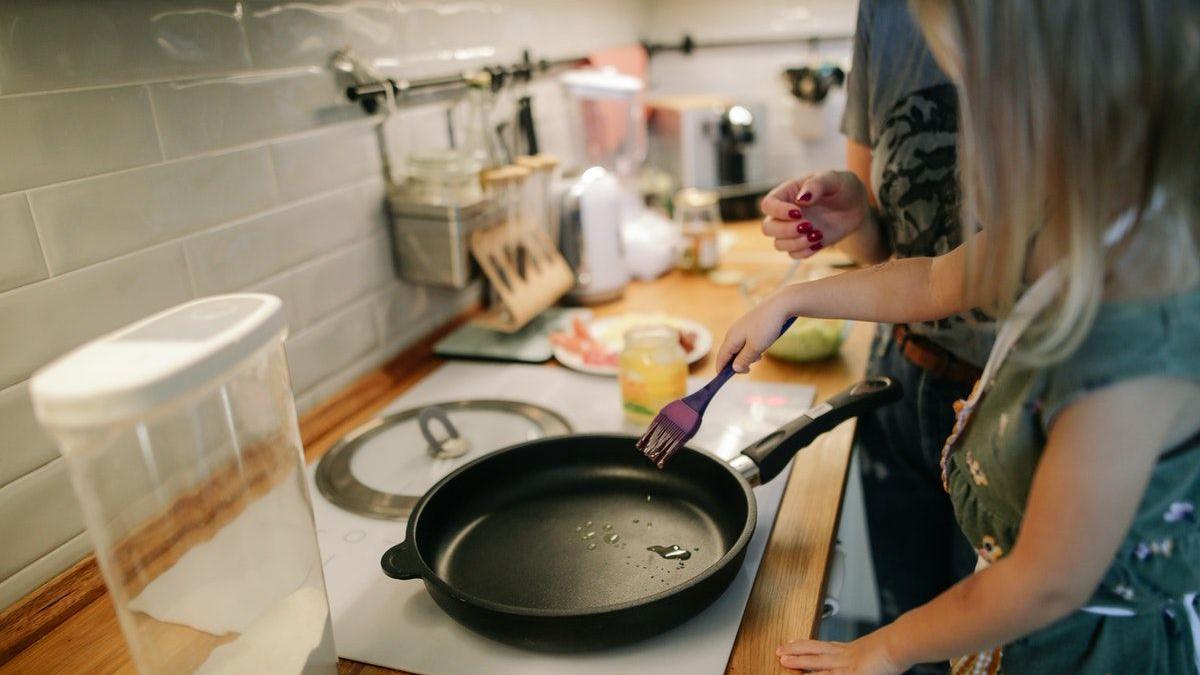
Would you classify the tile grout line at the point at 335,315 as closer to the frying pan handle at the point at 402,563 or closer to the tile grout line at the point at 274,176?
the tile grout line at the point at 274,176

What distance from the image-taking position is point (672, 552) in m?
0.86

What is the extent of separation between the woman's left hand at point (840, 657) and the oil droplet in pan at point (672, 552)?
154 mm

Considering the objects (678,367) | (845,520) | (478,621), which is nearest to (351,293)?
(678,367)

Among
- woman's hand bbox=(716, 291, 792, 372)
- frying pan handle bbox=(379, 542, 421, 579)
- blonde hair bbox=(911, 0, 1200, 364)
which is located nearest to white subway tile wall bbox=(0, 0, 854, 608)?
frying pan handle bbox=(379, 542, 421, 579)

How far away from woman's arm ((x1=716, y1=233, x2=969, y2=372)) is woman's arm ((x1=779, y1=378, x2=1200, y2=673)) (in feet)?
0.62

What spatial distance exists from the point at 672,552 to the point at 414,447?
16.1 inches

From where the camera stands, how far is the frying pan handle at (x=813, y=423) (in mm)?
908

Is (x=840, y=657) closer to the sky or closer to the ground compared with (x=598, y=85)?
closer to the ground

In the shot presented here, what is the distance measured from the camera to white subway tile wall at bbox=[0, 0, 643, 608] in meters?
0.80

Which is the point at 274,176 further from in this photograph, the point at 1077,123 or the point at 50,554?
the point at 1077,123

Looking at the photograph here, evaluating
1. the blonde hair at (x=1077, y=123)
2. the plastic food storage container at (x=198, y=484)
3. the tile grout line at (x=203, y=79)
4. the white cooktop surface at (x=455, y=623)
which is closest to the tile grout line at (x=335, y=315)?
the white cooktop surface at (x=455, y=623)

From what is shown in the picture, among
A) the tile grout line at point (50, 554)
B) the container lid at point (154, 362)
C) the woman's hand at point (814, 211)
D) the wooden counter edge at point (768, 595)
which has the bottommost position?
the wooden counter edge at point (768, 595)

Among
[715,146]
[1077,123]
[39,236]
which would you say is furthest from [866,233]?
[715,146]

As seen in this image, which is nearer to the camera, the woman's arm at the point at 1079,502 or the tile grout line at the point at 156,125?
the woman's arm at the point at 1079,502
